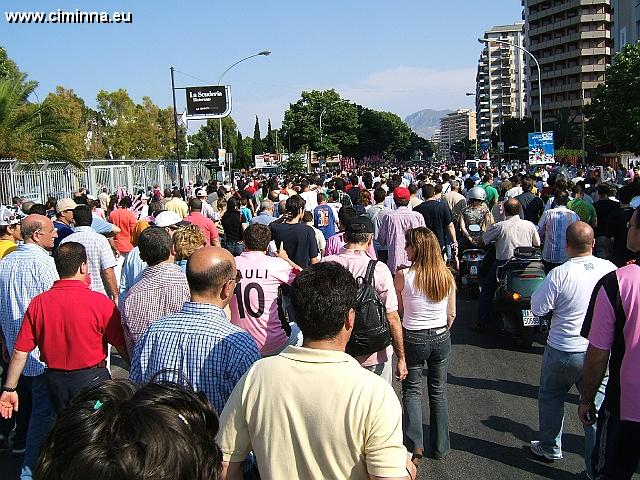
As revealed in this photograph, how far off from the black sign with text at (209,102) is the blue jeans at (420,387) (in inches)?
1362

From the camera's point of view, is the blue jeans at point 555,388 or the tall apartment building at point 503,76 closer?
the blue jeans at point 555,388

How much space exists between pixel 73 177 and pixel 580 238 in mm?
22786

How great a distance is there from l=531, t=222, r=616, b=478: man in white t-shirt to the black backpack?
1.41 m

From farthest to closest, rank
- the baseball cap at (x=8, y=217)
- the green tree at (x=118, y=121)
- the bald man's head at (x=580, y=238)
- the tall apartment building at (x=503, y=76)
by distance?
the tall apartment building at (x=503, y=76), the green tree at (x=118, y=121), the baseball cap at (x=8, y=217), the bald man's head at (x=580, y=238)

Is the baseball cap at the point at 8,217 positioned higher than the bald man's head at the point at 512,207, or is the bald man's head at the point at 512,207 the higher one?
the baseball cap at the point at 8,217

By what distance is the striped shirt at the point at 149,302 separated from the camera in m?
4.55

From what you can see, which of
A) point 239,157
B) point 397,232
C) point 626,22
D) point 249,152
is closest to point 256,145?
point 249,152

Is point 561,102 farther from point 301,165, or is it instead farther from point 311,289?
point 311,289

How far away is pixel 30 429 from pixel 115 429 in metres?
4.11

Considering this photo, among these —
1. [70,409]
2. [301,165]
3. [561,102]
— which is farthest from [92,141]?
[561,102]

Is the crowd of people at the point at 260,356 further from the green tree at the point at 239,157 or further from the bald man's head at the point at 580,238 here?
the green tree at the point at 239,157

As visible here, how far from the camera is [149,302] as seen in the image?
4.58 meters

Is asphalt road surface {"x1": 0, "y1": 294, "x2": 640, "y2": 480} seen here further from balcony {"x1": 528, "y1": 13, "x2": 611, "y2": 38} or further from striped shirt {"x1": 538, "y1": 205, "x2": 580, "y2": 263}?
balcony {"x1": 528, "y1": 13, "x2": 611, "y2": 38}

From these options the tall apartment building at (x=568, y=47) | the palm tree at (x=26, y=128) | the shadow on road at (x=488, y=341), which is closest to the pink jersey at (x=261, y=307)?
the shadow on road at (x=488, y=341)
